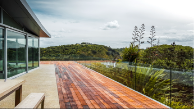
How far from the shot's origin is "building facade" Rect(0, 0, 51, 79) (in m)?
5.10

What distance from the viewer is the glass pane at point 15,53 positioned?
242 inches

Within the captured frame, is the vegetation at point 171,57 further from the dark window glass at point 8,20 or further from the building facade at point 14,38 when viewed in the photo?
the dark window glass at point 8,20

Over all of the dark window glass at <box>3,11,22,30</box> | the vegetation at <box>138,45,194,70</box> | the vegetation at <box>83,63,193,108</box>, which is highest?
the dark window glass at <box>3,11,22,30</box>

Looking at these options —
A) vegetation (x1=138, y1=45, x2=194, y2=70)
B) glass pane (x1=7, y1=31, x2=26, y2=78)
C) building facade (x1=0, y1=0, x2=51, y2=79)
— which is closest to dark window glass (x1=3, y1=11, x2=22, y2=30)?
building facade (x1=0, y1=0, x2=51, y2=79)

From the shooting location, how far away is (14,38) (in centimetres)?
669

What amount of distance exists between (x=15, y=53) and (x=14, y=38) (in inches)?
26.5

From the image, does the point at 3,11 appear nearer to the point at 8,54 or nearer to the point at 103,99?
the point at 8,54

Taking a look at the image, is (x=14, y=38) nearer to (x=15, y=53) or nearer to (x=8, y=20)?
(x=15, y=53)

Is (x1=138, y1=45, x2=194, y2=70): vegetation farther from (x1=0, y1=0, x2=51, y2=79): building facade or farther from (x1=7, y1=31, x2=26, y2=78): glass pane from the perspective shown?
(x1=7, y1=31, x2=26, y2=78): glass pane

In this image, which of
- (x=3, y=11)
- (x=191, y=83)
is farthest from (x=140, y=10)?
(x=3, y=11)

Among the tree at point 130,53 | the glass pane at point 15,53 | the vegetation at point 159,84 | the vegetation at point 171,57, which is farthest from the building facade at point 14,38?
the vegetation at point 171,57


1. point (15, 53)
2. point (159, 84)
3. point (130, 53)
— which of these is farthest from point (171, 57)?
point (15, 53)

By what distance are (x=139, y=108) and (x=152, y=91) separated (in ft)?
4.26

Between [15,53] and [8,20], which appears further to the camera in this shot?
[15,53]
